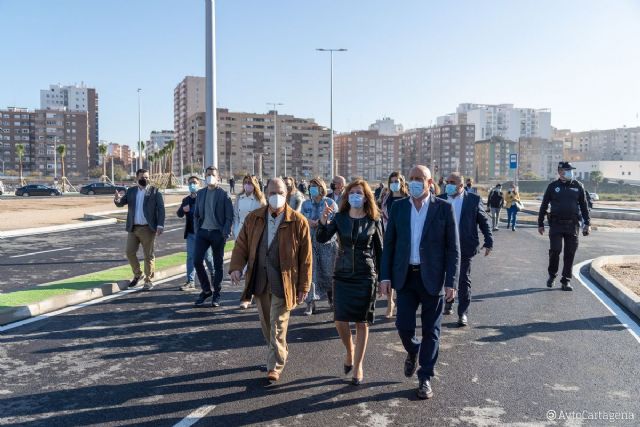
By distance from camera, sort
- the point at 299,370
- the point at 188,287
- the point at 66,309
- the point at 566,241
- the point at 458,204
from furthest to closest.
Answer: the point at 566,241 < the point at 188,287 < the point at 66,309 < the point at 458,204 < the point at 299,370

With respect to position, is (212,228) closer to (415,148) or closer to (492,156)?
(492,156)

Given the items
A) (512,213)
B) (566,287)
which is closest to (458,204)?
(566,287)

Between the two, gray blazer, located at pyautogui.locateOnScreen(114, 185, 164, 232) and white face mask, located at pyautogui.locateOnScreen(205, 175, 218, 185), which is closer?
white face mask, located at pyautogui.locateOnScreen(205, 175, 218, 185)

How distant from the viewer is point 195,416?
14.8 feet

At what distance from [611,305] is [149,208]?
7.64 m

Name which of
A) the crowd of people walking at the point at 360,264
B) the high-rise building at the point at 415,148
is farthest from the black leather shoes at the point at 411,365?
the high-rise building at the point at 415,148

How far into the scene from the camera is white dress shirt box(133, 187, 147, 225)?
9773 mm

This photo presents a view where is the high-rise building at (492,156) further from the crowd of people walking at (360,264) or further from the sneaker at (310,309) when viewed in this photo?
the crowd of people walking at (360,264)

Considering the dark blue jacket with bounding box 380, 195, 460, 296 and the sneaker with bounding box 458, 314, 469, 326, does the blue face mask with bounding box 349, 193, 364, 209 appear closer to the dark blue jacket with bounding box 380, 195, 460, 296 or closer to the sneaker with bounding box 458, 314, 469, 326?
the dark blue jacket with bounding box 380, 195, 460, 296

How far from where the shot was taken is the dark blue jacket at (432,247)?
5.00 m

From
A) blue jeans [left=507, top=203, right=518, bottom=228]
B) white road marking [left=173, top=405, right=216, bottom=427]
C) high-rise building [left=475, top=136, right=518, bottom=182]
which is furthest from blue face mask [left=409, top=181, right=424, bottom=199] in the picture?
high-rise building [left=475, top=136, right=518, bottom=182]

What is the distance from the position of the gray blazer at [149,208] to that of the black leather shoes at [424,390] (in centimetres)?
614

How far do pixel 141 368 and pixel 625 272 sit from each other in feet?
33.6

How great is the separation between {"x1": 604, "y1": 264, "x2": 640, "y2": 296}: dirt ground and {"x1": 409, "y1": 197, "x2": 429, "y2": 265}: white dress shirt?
242 inches
